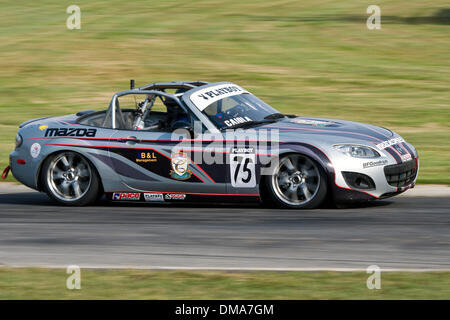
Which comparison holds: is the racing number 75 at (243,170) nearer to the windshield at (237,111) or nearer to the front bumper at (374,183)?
the windshield at (237,111)

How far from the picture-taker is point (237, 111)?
9.72 metres

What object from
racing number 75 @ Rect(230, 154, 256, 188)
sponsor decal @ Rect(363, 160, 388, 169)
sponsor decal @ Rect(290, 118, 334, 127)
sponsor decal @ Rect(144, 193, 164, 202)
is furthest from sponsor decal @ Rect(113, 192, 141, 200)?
sponsor decal @ Rect(363, 160, 388, 169)

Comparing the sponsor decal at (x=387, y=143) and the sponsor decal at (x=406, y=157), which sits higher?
the sponsor decal at (x=387, y=143)

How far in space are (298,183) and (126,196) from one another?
6.94 ft

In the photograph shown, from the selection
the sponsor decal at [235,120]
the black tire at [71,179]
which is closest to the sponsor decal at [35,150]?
the black tire at [71,179]

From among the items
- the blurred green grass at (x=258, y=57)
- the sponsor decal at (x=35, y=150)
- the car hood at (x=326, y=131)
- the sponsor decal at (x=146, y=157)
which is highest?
the blurred green grass at (x=258, y=57)

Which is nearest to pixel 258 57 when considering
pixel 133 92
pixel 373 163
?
pixel 133 92

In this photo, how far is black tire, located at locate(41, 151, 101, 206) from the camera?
9.88 m

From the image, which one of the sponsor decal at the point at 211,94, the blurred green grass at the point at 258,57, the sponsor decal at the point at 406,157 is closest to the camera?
the sponsor decal at the point at 406,157

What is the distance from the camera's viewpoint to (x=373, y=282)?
6.05 meters

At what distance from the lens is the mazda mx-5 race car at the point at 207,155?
29.3 feet

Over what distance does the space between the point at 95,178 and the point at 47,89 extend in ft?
34.7

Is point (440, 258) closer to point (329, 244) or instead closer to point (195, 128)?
point (329, 244)

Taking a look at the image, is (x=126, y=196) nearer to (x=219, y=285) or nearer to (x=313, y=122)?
(x=313, y=122)
